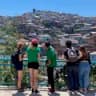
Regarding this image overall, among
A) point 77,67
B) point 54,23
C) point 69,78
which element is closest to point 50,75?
point 69,78

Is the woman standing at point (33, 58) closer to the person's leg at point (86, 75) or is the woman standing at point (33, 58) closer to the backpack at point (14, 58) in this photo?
the backpack at point (14, 58)

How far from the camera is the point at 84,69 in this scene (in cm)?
1052

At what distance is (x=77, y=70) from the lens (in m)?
10.5

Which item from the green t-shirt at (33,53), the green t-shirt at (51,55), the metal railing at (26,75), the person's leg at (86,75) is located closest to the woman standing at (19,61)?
the green t-shirt at (33,53)

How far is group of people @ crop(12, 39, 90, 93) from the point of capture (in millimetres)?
10391

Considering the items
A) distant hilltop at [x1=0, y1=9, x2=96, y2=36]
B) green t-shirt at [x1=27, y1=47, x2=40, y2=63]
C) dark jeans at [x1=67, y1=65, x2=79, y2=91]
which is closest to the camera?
green t-shirt at [x1=27, y1=47, x2=40, y2=63]

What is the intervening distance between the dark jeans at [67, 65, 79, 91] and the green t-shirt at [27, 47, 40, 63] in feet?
3.14

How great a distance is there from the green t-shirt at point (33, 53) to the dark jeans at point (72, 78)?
0.96 meters

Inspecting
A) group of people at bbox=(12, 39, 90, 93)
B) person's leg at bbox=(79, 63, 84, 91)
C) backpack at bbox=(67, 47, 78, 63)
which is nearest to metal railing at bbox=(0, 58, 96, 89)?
group of people at bbox=(12, 39, 90, 93)

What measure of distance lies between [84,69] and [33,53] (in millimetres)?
1479

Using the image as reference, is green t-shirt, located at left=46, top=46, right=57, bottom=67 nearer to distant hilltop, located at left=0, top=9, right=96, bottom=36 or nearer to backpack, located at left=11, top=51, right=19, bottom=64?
backpack, located at left=11, top=51, right=19, bottom=64

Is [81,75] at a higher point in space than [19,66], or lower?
lower

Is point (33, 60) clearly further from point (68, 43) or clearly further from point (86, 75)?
point (86, 75)

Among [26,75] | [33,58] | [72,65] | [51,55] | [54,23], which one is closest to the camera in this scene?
[33,58]
